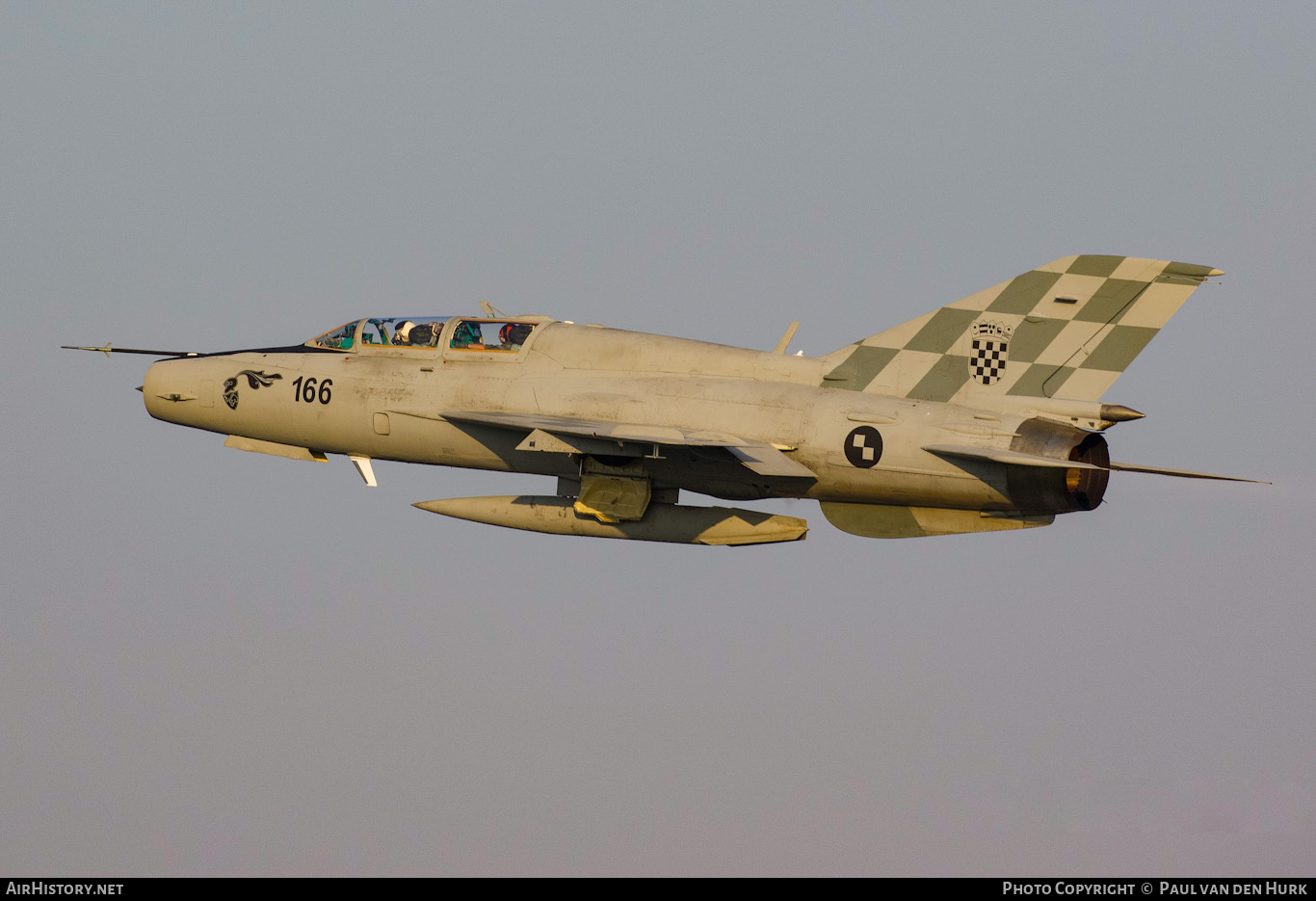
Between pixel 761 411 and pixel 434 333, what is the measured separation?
5100 millimetres

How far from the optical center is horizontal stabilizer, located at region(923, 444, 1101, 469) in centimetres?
2055

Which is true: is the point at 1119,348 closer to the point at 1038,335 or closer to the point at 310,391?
the point at 1038,335

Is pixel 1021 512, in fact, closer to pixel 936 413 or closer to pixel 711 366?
pixel 936 413

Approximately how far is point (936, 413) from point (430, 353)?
280 inches

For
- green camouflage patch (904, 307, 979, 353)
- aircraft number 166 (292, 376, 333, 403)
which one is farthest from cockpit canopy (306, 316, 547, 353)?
green camouflage patch (904, 307, 979, 353)

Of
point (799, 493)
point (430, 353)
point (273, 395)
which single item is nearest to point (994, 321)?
point (799, 493)

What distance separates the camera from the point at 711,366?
23.3 meters

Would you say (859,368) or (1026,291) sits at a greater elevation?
(1026,291)

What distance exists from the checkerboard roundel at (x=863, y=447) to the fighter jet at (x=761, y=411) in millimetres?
18

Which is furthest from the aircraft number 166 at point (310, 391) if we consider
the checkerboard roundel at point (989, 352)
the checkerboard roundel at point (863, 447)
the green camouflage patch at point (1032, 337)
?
the green camouflage patch at point (1032, 337)

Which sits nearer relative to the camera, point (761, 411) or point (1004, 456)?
point (1004, 456)

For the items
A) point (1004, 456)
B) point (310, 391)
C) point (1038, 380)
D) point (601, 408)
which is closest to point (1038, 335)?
point (1038, 380)

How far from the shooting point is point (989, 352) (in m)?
22.2

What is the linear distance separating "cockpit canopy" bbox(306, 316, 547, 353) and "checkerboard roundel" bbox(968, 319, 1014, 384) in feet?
19.2
